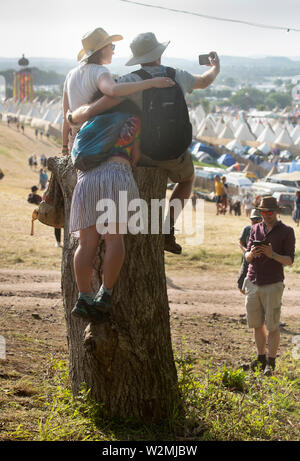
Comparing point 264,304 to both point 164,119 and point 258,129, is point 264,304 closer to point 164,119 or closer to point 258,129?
point 164,119

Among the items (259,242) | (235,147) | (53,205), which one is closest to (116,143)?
(53,205)

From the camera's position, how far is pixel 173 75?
3.73 meters

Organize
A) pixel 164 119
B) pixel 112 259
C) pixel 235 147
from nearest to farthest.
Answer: pixel 112 259, pixel 164 119, pixel 235 147

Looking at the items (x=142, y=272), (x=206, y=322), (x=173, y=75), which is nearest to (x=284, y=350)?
(x=206, y=322)

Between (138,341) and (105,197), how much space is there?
3.24ft

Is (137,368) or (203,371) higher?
(137,368)

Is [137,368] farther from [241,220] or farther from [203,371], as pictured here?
[241,220]

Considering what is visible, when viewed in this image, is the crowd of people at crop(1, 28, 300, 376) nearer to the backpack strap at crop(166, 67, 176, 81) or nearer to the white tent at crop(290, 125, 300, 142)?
the backpack strap at crop(166, 67, 176, 81)

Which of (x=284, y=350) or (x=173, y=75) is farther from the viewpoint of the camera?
(x=284, y=350)

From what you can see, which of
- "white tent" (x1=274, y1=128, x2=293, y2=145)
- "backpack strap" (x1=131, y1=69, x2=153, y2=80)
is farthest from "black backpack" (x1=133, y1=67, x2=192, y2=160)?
"white tent" (x1=274, y1=128, x2=293, y2=145)

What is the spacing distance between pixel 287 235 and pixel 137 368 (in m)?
2.33

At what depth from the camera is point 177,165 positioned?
3.92m
